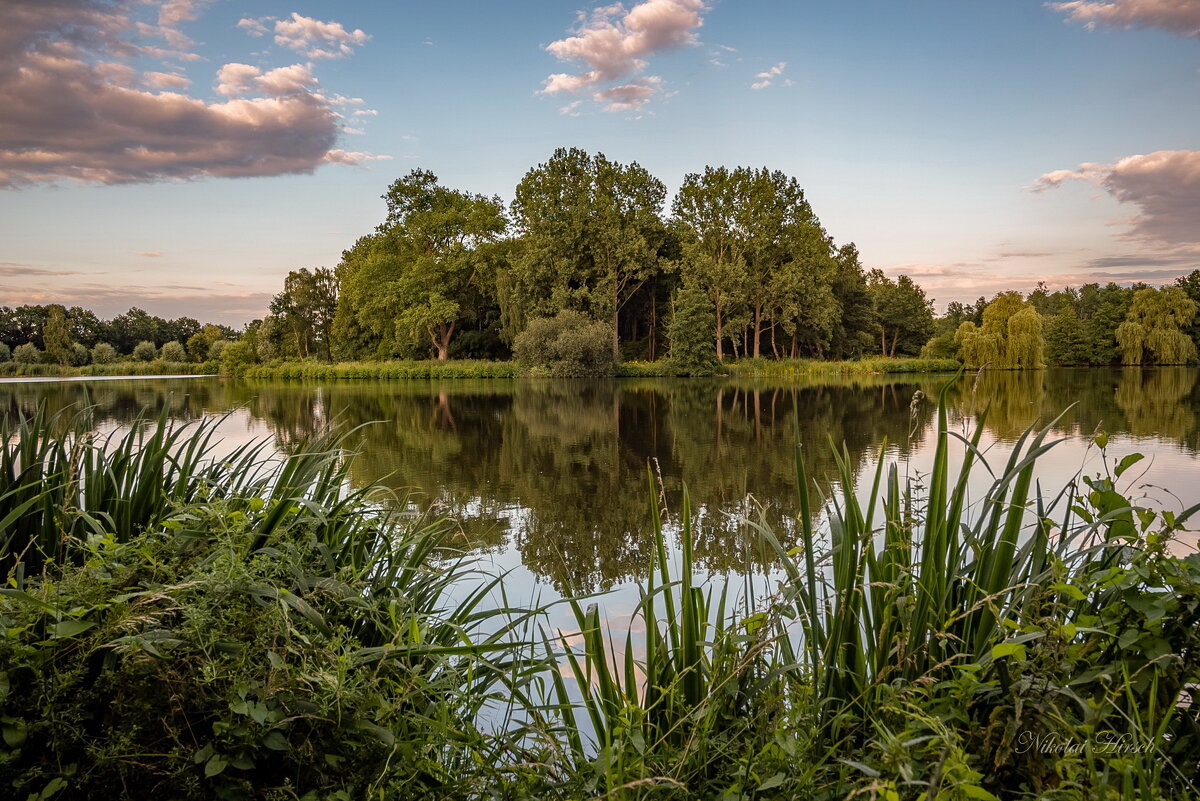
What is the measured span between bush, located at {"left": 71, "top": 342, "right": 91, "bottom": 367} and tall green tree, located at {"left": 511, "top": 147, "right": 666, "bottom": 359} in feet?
110

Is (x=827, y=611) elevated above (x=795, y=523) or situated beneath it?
elevated above

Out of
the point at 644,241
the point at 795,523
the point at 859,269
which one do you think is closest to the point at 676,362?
the point at 644,241

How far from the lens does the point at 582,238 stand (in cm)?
4100

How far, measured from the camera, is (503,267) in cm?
4556

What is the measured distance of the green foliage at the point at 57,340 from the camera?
47000mm

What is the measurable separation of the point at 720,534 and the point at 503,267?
41599mm

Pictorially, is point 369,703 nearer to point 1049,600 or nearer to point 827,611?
point 827,611

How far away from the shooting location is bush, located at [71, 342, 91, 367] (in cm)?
4998

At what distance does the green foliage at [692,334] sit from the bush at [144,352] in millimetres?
45926

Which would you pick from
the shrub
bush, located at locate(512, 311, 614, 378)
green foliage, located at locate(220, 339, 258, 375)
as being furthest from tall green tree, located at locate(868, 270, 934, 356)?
the shrub

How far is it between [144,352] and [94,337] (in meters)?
4.92

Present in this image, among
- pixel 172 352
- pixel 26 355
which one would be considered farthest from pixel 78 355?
pixel 172 352

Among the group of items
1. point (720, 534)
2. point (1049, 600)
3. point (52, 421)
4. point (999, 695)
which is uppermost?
point (52, 421)

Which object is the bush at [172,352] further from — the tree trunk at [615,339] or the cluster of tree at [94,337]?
the tree trunk at [615,339]
